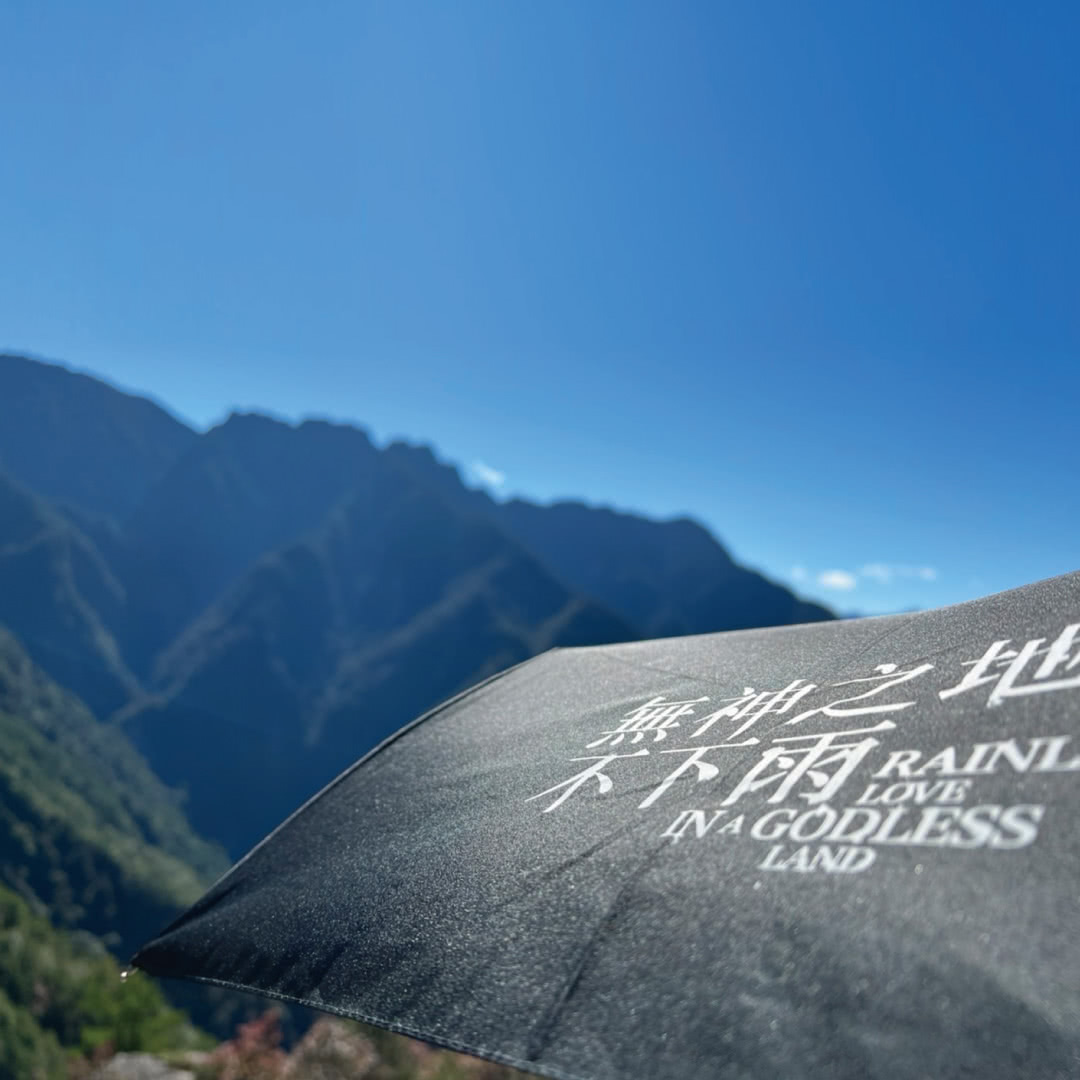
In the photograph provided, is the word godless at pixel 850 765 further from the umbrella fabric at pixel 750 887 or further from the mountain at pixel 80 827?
the mountain at pixel 80 827

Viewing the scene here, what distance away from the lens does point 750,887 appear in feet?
5.19

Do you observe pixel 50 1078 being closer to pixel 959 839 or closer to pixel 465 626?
pixel 959 839

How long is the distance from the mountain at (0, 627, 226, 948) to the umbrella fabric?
9974cm

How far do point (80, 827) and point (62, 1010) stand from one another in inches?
1870

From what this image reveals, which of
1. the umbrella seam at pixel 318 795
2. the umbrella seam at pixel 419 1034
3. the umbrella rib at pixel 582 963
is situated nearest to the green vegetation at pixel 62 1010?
the umbrella seam at pixel 318 795

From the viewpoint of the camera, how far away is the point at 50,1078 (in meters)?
38.0

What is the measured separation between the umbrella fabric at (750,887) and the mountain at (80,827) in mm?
99738

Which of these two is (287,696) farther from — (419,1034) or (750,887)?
(750,887)

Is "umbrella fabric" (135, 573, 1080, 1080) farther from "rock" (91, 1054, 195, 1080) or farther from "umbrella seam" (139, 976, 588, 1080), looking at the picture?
"rock" (91, 1054, 195, 1080)

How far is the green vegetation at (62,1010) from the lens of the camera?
3397 centimetres

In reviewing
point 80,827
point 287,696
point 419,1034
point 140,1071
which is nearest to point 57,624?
point 287,696

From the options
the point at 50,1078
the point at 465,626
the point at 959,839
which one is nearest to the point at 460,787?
the point at 959,839

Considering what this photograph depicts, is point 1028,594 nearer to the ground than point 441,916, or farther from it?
farther from it

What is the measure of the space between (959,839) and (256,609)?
212 m
